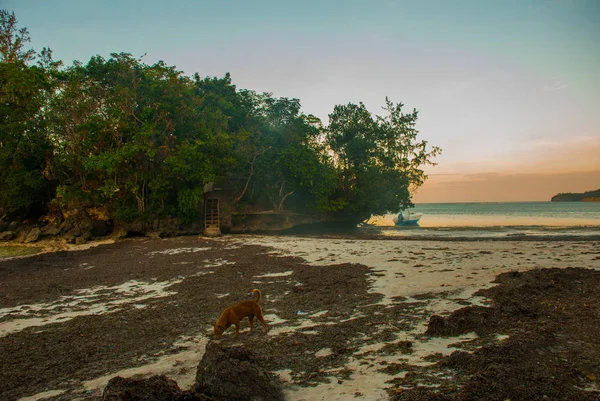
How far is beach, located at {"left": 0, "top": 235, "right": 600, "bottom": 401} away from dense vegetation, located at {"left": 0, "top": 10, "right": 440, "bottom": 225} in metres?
10.4

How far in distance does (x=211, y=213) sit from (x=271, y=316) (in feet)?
68.5

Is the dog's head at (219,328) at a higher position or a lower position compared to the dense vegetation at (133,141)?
lower

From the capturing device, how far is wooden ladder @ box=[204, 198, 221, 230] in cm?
2656

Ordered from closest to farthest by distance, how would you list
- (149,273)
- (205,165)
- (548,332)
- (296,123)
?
(548,332) < (149,273) < (205,165) < (296,123)

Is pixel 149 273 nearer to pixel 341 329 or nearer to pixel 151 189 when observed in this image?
pixel 341 329

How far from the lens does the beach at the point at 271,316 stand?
430cm

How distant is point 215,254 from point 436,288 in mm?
9739

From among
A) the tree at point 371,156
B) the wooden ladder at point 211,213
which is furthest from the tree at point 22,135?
the tree at point 371,156

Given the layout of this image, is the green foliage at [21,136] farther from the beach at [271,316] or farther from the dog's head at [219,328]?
A: the dog's head at [219,328]

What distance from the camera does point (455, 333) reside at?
521cm

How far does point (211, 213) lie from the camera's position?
26.9 m

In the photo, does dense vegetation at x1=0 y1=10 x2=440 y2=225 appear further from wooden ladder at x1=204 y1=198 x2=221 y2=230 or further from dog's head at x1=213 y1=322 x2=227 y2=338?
dog's head at x1=213 y1=322 x2=227 y2=338

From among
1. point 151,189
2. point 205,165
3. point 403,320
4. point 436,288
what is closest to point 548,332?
point 403,320

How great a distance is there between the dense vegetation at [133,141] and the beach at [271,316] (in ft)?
34.2
